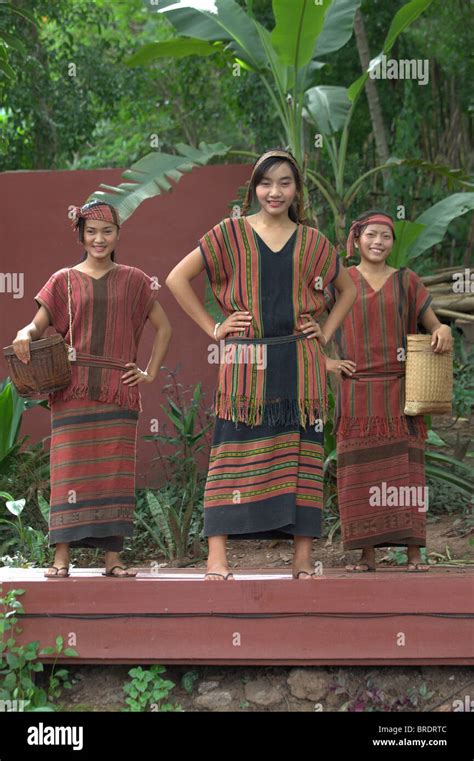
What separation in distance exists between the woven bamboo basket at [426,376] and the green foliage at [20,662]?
1.90 metres

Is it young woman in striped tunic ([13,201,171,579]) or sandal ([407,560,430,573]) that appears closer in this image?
young woman in striped tunic ([13,201,171,579])

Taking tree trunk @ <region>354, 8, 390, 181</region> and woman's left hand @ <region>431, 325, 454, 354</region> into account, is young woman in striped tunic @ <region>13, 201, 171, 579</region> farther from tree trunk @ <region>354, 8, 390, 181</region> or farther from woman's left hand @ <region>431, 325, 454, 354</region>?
tree trunk @ <region>354, 8, 390, 181</region>

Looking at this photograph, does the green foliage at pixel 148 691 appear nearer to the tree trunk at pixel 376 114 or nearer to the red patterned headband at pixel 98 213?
the red patterned headband at pixel 98 213

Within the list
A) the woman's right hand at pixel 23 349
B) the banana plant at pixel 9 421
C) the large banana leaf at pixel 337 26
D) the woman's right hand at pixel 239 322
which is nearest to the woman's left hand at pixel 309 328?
the woman's right hand at pixel 239 322

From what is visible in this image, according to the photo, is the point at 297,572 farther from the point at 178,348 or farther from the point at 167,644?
the point at 178,348

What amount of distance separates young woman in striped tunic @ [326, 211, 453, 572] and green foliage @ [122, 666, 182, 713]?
→ 105 cm

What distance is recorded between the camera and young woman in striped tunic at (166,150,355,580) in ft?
15.3

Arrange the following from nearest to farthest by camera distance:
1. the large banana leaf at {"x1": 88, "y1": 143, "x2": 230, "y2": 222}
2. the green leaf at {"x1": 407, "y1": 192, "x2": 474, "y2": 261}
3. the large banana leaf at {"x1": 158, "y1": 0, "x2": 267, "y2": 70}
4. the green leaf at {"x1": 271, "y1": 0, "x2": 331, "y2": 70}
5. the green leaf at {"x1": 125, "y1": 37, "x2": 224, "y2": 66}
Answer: the large banana leaf at {"x1": 88, "y1": 143, "x2": 230, "y2": 222}
the green leaf at {"x1": 271, "y1": 0, "x2": 331, "y2": 70}
the green leaf at {"x1": 407, "y1": 192, "x2": 474, "y2": 261}
the large banana leaf at {"x1": 158, "y1": 0, "x2": 267, "y2": 70}
the green leaf at {"x1": 125, "y1": 37, "x2": 224, "y2": 66}

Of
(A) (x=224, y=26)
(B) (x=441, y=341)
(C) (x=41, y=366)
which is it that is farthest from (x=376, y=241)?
(A) (x=224, y=26)

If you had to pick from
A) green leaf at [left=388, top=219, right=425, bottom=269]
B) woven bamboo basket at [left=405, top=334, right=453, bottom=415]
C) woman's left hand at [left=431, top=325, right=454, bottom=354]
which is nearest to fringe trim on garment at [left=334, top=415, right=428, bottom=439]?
woven bamboo basket at [left=405, top=334, right=453, bottom=415]

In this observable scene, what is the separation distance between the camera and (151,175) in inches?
260

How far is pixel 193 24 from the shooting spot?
24.7ft

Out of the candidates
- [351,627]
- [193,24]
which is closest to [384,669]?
[351,627]

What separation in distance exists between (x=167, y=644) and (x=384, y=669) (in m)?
0.93
